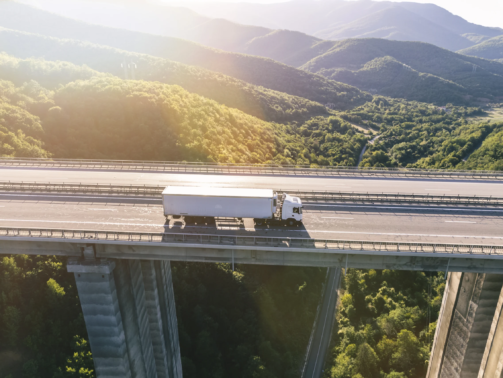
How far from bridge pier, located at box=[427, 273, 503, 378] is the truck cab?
59.0 feet

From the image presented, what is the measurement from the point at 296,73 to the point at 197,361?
18420 centimetres

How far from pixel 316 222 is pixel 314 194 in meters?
5.82

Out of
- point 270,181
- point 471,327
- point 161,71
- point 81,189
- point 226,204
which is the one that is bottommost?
point 471,327

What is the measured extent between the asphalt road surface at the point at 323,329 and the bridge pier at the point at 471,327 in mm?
20902

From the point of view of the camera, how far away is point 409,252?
2552 centimetres

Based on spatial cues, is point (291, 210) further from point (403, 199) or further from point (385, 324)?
point (385, 324)

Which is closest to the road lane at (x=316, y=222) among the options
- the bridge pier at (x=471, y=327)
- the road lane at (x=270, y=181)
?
the bridge pier at (x=471, y=327)

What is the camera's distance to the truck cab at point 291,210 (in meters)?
30.3

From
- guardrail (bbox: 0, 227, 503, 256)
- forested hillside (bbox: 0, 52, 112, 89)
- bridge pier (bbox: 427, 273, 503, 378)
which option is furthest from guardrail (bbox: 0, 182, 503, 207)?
forested hillside (bbox: 0, 52, 112, 89)

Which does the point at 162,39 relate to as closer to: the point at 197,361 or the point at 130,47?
the point at 130,47

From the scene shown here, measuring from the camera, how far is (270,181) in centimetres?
4431

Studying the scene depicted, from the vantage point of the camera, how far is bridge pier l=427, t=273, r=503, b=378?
29.2m

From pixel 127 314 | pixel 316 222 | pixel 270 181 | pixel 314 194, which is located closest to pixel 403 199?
pixel 314 194

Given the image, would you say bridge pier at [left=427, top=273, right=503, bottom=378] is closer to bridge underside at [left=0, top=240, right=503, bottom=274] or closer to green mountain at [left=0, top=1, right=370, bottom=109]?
bridge underside at [left=0, top=240, right=503, bottom=274]
